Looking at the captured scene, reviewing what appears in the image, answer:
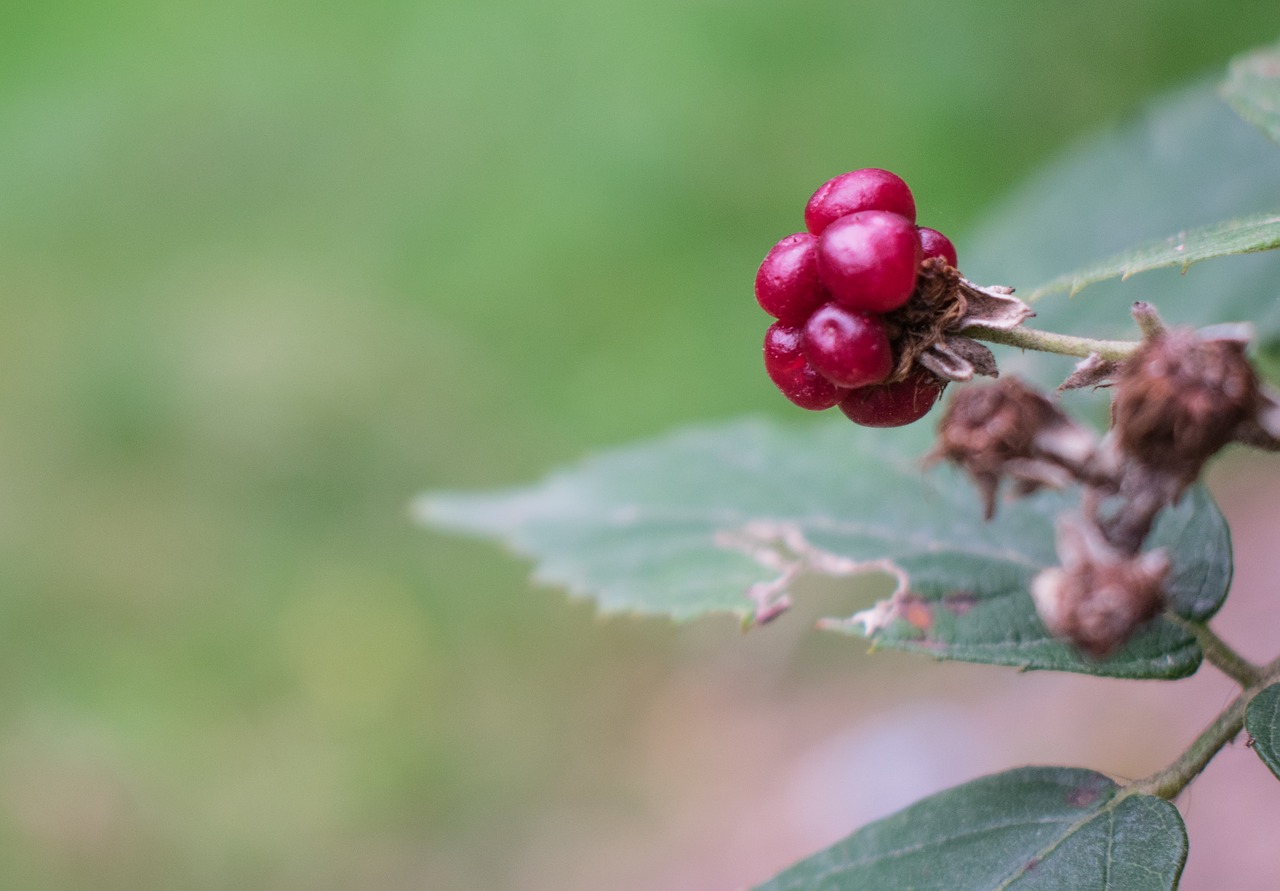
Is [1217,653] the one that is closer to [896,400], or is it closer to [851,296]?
[896,400]

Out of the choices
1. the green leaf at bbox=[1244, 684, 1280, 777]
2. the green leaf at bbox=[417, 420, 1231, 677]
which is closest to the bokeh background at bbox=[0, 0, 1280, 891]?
the green leaf at bbox=[417, 420, 1231, 677]

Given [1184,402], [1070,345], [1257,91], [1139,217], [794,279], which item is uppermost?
[1139,217]

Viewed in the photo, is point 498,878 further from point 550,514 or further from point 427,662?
point 550,514

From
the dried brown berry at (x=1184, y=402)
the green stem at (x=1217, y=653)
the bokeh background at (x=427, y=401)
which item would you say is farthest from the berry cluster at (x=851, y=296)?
the bokeh background at (x=427, y=401)

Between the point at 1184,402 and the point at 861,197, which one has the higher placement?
the point at 861,197

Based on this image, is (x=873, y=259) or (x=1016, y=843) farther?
(x=1016, y=843)

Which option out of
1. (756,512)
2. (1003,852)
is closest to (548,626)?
(756,512)

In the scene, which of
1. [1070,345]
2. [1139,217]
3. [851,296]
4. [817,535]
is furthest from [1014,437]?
[1139,217]
